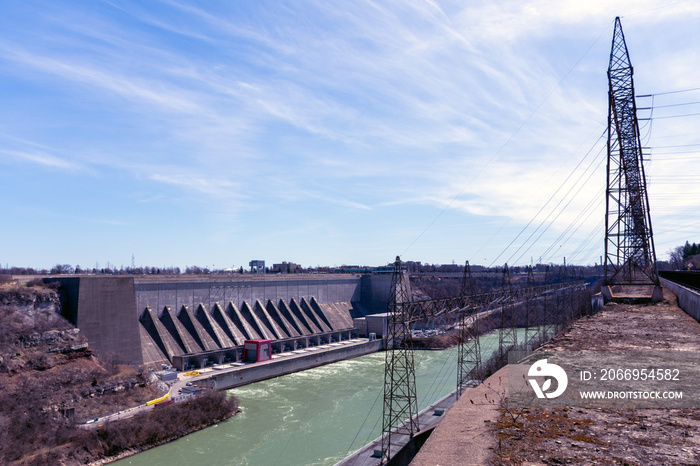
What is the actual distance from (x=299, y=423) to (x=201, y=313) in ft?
57.2

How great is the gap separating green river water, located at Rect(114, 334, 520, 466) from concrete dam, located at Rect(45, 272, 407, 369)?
5841 millimetres

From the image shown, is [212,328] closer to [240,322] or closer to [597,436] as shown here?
[240,322]

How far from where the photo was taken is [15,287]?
25984 mm

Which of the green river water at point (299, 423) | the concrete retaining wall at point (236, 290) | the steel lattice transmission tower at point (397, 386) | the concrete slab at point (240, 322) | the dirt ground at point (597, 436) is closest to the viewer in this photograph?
the dirt ground at point (597, 436)

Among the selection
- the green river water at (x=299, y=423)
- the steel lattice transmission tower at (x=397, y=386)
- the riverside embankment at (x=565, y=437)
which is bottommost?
the green river water at (x=299, y=423)

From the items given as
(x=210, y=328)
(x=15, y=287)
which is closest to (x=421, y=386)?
(x=210, y=328)

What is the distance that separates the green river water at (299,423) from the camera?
1844 centimetres

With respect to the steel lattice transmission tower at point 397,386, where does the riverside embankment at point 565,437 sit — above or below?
above

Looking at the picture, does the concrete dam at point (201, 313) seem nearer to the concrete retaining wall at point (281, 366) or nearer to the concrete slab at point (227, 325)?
the concrete slab at point (227, 325)

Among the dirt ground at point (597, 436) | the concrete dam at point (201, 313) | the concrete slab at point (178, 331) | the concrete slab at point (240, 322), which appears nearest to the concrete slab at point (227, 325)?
the concrete dam at point (201, 313)

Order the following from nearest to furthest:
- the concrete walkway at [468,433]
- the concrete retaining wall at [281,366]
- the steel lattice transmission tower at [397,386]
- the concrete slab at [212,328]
A: 1. the concrete walkway at [468,433]
2. the steel lattice transmission tower at [397,386]
3. the concrete retaining wall at [281,366]
4. the concrete slab at [212,328]

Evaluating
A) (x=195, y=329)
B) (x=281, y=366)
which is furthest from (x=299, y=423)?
(x=195, y=329)

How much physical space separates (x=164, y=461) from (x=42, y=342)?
10395 mm

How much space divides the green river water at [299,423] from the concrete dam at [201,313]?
19.2 ft
